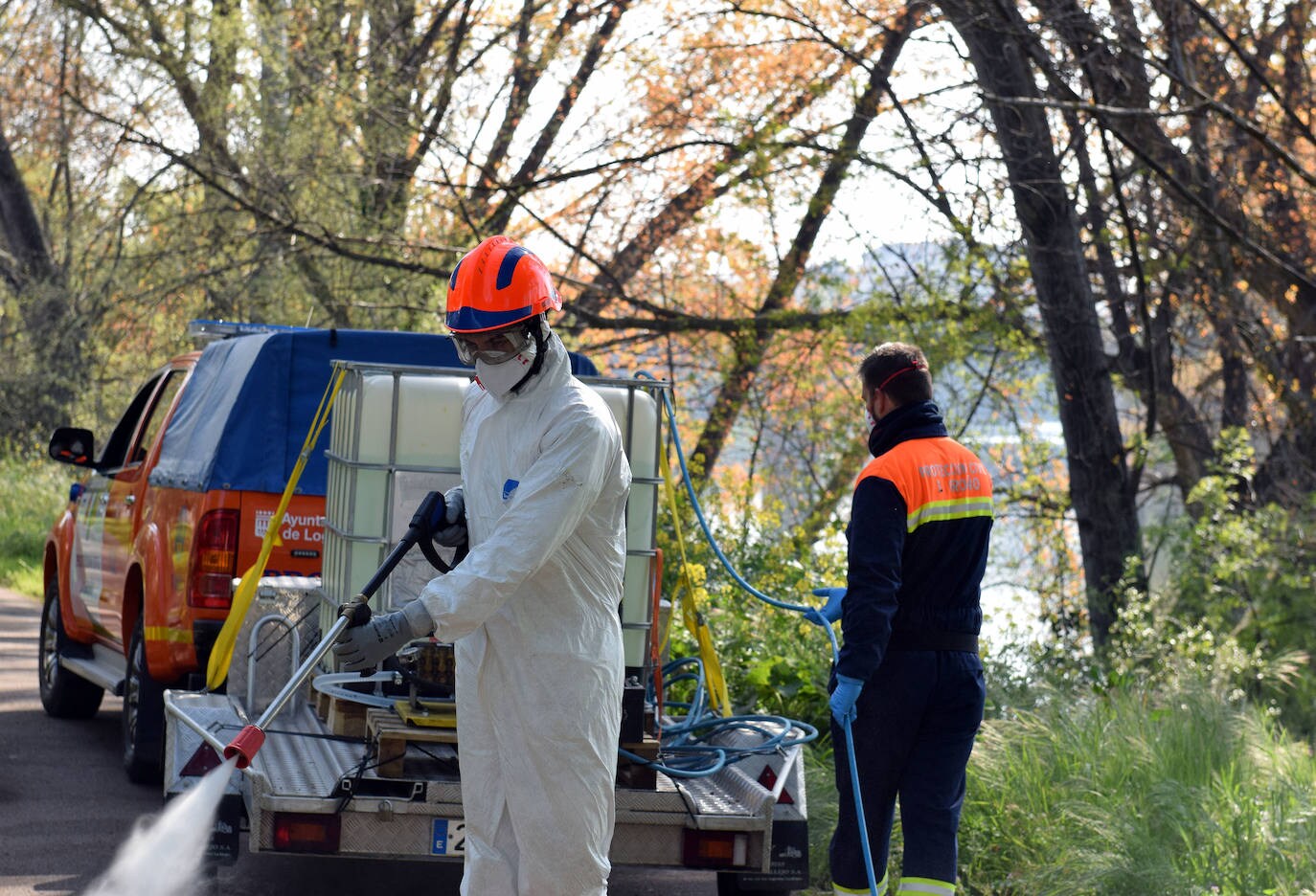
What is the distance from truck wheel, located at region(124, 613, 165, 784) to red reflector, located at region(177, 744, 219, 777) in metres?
1.93

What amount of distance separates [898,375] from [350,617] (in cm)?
185

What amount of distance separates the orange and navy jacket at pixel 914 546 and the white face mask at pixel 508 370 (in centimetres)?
111

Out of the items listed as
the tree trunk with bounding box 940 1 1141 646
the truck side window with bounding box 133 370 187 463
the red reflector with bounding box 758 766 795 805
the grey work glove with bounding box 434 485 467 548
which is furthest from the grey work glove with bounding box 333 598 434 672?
the tree trunk with bounding box 940 1 1141 646

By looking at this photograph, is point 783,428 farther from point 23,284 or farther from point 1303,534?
point 23,284

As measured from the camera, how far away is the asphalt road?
6223 mm

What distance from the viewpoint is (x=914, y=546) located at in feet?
15.5

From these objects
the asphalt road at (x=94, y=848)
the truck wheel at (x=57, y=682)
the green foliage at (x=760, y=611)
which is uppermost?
the green foliage at (x=760, y=611)

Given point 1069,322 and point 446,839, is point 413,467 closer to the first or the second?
point 446,839

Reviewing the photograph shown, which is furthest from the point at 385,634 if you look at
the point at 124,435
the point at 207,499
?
the point at 124,435

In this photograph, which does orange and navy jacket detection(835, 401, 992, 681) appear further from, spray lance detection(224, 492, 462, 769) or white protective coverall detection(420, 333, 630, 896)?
spray lance detection(224, 492, 462, 769)

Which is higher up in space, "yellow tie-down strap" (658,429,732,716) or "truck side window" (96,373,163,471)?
"truck side window" (96,373,163,471)

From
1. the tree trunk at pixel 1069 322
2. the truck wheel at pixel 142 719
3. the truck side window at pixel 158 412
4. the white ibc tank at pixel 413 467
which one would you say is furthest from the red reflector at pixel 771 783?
the tree trunk at pixel 1069 322

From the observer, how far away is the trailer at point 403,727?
16.5 feet

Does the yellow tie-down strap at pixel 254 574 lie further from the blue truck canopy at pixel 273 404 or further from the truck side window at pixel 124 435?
the truck side window at pixel 124 435
